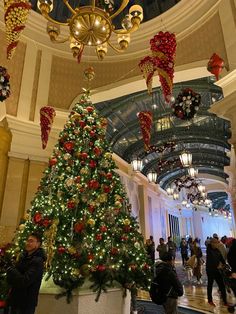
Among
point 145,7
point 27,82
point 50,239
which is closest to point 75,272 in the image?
point 50,239

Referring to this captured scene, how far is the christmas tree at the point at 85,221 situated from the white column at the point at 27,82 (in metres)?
2.34

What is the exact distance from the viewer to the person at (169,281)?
128 inches

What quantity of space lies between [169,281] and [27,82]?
6.03m

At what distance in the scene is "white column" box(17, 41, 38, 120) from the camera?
6.79 meters

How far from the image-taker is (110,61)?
7613mm

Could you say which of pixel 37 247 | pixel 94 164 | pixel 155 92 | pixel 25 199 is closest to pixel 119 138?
pixel 155 92

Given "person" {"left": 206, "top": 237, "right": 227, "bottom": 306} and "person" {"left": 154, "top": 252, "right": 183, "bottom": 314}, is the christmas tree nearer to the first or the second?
"person" {"left": 154, "top": 252, "right": 183, "bottom": 314}

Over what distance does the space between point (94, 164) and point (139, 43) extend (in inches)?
169

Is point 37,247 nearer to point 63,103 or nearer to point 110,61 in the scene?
point 63,103

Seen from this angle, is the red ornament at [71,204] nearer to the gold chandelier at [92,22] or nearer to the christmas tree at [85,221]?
the christmas tree at [85,221]

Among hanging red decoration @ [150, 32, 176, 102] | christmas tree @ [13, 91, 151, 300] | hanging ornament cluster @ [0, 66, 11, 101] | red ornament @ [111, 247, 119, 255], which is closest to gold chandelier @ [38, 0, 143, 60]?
hanging red decoration @ [150, 32, 176, 102]

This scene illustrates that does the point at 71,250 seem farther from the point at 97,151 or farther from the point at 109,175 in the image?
the point at 97,151

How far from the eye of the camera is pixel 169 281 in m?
3.26

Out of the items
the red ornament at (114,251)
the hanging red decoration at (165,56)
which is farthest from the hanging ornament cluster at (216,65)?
the red ornament at (114,251)
